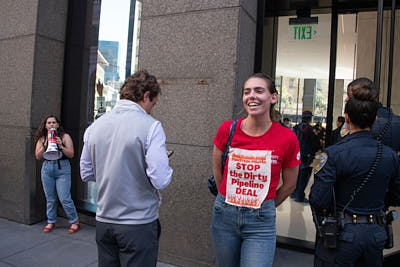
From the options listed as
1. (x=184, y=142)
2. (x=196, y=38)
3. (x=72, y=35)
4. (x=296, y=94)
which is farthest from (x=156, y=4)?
(x=296, y=94)

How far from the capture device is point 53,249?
4.66m

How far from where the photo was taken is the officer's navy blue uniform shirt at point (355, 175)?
2.12 meters

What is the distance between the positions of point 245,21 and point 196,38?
597 mm

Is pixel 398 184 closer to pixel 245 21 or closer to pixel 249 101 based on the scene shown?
Answer: pixel 249 101

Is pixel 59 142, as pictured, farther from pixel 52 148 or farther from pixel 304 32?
pixel 304 32

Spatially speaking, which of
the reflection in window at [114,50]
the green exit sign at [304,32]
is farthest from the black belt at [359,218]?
the green exit sign at [304,32]

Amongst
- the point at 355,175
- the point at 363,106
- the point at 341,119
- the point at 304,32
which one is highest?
the point at 304,32

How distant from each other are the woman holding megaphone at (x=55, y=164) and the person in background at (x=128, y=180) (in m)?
3.14

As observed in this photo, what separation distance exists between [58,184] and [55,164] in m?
0.31

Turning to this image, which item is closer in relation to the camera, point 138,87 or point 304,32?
point 138,87

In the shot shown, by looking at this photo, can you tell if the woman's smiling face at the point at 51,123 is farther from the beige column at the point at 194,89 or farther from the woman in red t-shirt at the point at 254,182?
the woman in red t-shirt at the point at 254,182

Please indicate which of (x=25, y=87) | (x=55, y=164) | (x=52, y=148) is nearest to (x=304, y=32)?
(x=52, y=148)

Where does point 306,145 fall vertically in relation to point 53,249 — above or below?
above

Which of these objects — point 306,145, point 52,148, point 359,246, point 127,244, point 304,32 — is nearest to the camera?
point 359,246
